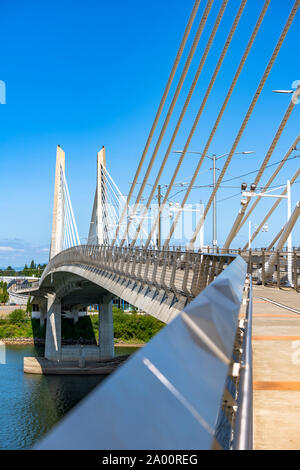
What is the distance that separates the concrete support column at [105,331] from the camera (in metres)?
46.3

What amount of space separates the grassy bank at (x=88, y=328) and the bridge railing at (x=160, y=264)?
→ 2999 cm

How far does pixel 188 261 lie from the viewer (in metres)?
10.7

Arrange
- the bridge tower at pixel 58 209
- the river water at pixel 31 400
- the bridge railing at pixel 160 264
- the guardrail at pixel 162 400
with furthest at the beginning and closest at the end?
1. the bridge tower at pixel 58 209
2. the river water at pixel 31 400
3. the bridge railing at pixel 160 264
4. the guardrail at pixel 162 400

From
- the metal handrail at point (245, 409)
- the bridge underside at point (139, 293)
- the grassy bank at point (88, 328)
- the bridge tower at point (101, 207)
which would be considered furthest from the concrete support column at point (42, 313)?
the metal handrail at point (245, 409)

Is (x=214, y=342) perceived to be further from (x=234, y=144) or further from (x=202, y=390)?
(x=234, y=144)

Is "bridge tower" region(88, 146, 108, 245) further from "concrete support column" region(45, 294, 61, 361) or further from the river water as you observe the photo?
the river water

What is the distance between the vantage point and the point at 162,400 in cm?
112

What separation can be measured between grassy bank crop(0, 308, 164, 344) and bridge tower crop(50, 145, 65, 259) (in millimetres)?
12954

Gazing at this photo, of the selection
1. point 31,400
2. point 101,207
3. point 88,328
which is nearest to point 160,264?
point 31,400

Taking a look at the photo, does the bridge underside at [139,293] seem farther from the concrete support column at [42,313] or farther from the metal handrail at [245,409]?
the concrete support column at [42,313]

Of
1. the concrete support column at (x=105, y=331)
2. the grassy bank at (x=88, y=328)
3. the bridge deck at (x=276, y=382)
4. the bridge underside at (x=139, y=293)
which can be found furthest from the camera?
the grassy bank at (x=88, y=328)

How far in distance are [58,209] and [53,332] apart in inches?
447

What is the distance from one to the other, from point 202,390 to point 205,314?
0.53 m
